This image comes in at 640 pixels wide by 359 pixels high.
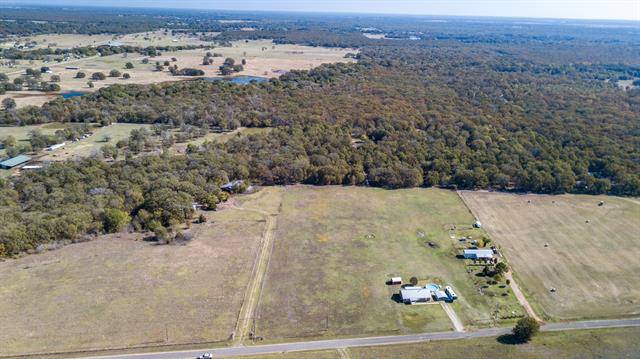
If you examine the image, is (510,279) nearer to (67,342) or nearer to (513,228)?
(513,228)

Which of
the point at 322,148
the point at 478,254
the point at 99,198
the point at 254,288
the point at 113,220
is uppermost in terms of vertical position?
the point at 322,148

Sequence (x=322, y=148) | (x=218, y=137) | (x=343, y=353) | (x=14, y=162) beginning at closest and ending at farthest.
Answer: (x=343, y=353)
(x=14, y=162)
(x=322, y=148)
(x=218, y=137)

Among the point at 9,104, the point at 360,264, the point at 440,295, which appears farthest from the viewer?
the point at 9,104

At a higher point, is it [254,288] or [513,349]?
[254,288]

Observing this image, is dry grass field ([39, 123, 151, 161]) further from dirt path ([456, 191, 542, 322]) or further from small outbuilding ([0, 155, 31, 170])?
dirt path ([456, 191, 542, 322])

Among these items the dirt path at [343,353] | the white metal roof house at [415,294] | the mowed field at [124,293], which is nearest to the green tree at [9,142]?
the mowed field at [124,293]

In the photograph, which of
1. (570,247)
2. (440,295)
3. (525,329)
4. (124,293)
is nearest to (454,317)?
(440,295)

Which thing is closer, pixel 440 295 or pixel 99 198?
pixel 440 295

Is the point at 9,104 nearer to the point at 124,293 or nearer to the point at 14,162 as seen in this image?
the point at 14,162
